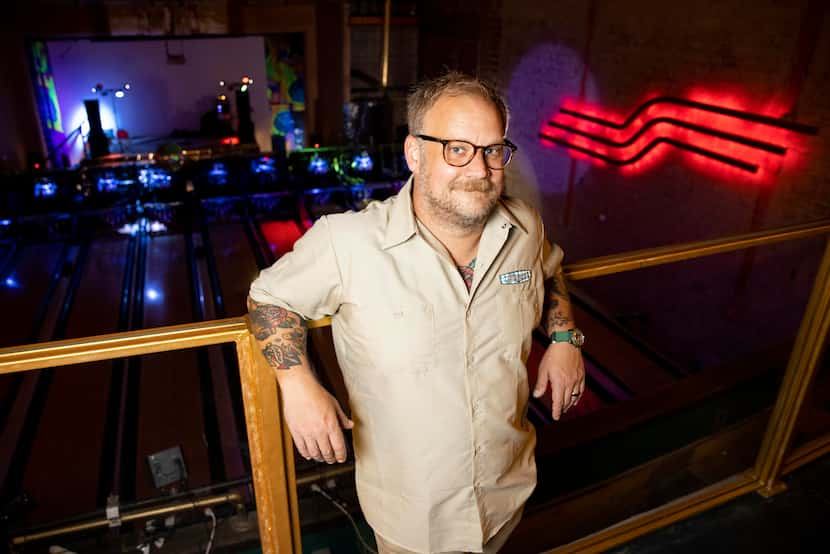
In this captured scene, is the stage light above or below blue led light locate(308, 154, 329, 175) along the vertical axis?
below

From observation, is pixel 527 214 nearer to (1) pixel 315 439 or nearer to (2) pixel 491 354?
(2) pixel 491 354

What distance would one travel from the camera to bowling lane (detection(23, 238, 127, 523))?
13.0 feet

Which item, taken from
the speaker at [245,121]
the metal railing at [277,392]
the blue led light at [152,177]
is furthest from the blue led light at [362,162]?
the metal railing at [277,392]

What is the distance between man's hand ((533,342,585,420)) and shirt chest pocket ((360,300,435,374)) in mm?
335

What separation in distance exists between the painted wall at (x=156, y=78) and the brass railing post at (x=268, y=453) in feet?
39.0

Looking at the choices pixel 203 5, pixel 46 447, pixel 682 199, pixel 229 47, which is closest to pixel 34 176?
pixel 203 5

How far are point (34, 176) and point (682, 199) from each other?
25.4 ft

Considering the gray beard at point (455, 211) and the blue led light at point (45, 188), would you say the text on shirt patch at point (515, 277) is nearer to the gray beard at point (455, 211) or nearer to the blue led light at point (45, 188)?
the gray beard at point (455, 211)

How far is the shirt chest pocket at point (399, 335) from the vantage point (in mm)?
1192

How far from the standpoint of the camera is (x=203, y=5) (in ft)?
28.4

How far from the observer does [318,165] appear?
9.27 meters

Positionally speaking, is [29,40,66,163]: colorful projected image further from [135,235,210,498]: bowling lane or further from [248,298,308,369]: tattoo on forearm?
[248,298,308,369]: tattoo on forearm

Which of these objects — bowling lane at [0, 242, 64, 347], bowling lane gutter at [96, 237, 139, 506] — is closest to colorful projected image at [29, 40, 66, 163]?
bowling lane at [0, 242, 64, 347]

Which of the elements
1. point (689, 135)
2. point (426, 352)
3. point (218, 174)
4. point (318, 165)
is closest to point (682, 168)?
point (689, 135)
